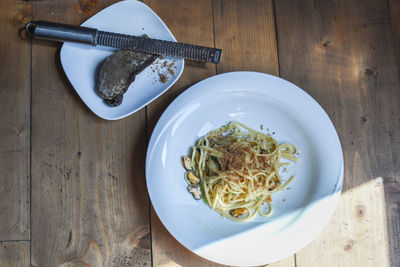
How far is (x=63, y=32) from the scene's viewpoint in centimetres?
179

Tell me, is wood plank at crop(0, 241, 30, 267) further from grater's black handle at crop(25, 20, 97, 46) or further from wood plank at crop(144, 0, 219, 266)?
grater's black handle at crop(25, 20, 97, 46)

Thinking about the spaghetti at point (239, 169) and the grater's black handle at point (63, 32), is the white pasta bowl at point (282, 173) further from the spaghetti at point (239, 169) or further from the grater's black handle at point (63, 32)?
the grater's black handle at point (63, 32)

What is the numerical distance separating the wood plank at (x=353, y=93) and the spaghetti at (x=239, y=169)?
33cm

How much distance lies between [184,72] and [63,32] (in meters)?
0.60

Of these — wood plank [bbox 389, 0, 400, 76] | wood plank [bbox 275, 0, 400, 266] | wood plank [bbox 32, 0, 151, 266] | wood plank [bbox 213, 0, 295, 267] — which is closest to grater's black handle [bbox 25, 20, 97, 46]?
wood plank [bbox 32, 0, 151, 266]

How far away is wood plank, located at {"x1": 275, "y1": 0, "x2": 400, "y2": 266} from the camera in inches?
74.5

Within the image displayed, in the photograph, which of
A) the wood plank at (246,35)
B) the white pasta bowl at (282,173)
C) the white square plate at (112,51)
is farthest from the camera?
the wood plank at (246,35)

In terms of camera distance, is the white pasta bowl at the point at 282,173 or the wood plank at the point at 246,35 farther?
the wood plank at the point at 246,35

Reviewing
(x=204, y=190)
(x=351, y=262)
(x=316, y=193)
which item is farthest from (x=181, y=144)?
(x=351, y=262)

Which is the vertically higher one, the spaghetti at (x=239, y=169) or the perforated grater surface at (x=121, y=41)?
the perforated grater surface at (x=121, y=41)

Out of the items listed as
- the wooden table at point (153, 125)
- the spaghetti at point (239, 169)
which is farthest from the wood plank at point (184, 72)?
the spaghetti at point (239, 169)

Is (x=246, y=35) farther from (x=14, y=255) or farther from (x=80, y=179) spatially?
(x=14, y=255)

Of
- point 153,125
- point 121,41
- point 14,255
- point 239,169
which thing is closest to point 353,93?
point 239,169

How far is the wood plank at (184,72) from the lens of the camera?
186cm
